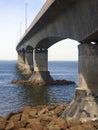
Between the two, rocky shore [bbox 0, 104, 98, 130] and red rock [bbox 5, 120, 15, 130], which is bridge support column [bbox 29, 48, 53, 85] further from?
red rock [bbox 5, 120, 15, 130]

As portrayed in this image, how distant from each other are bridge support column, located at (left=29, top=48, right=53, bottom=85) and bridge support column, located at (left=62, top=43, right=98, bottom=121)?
98.9 feet

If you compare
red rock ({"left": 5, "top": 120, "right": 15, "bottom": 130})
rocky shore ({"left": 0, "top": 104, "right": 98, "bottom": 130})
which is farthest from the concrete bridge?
red rock ({"left": 5, "top": 120, "right": 15, "bottom": 130})

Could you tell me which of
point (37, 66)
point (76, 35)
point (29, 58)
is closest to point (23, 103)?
point (76, 35)

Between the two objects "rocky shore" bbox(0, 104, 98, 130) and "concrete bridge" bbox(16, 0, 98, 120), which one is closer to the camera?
"rocky shore" bbox(0, 104, 98, 130)

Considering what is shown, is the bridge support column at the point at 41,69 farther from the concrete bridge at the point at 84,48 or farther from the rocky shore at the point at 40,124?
the rocky shore at the point at 40,124

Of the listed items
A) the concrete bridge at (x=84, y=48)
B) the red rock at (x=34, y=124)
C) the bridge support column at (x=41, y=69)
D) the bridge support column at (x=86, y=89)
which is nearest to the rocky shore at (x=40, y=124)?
the red rock at (x=34, y=124)

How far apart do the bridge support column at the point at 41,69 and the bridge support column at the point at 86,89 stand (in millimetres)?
30135

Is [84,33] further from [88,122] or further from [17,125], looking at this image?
[17,125]

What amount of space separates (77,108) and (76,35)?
578 cm

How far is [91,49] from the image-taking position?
2281 centimetres

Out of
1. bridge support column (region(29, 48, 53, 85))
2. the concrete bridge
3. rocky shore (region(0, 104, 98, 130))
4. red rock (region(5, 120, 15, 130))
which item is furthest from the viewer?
bridge support column (region(29, 48, 53, 85))

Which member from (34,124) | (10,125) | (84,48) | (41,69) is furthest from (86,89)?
(41,69)

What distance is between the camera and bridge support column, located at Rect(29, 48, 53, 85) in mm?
54709

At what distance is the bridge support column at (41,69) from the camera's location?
5471 cm
